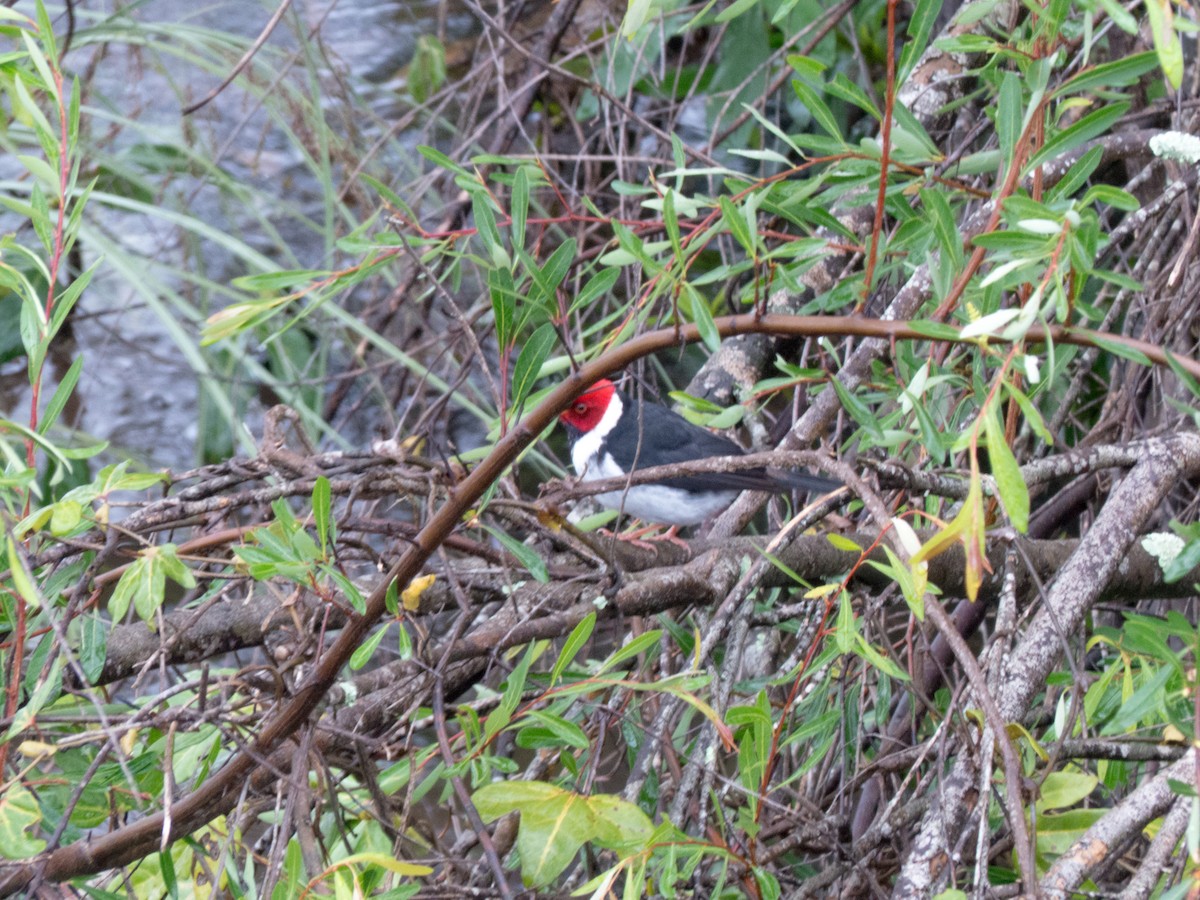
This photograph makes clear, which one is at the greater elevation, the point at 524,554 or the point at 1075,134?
the point at 1075,134

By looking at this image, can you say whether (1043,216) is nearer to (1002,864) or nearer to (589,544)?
(589,544)

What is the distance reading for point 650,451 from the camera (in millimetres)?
3227

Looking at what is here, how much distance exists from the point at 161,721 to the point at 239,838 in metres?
0.44

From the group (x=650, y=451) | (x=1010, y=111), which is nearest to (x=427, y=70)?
(x=650, y=451)

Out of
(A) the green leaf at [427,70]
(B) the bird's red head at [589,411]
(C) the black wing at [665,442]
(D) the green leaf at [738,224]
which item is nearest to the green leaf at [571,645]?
(D) the green leaf at [738,224]

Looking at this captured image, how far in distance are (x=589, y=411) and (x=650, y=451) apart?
24cm

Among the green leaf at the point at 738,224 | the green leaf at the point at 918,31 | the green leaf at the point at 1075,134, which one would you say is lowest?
the green leaf at the point at 738,224

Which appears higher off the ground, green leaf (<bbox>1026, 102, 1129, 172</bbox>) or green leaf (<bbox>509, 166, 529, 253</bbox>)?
green leaf (<bbox>1026, 102, 1129, 172</bbox>)

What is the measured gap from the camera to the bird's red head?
3.29 m

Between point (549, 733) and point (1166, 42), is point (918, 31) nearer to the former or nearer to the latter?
point (1166, 42)

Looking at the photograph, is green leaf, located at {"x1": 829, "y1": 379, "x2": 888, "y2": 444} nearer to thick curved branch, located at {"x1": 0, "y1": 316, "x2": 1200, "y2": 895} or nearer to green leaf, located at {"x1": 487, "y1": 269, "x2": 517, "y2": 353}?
thick curved branch, located at {"x1": 0, "y1": 316, "x2": 1200, "y2": 895}

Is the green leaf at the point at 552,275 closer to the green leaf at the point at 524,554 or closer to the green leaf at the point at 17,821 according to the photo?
the green leaf at the point at 524,554

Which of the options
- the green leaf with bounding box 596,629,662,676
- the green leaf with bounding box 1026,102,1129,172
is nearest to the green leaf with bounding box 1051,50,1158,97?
the green leaf with bounding box 1026,102,1129,172

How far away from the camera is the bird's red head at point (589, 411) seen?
3295mm
